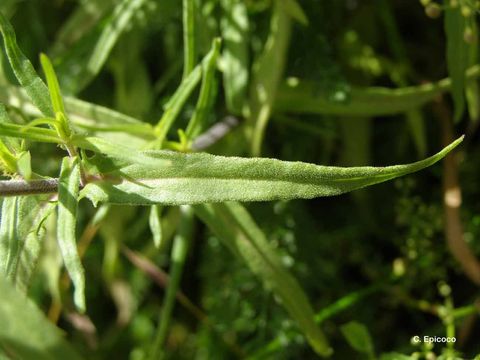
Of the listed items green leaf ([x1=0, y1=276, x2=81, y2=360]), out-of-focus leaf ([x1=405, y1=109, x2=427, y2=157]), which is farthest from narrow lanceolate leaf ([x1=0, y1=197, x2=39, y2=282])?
out-of-focus leaf ([x1=405, y1=109, x2=427, y2=157])

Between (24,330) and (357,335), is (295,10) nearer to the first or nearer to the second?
(357,335)

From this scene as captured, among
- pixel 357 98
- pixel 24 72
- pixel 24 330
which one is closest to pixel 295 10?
pixel 357 98

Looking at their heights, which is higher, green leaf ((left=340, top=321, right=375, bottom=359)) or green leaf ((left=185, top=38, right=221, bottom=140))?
green leaf ((left=185, top=38, right=221, bottom=140))

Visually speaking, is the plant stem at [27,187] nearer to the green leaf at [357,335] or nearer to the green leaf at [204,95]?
the green leaf at [204,95]

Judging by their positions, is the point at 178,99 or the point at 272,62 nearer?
the point at 178,99

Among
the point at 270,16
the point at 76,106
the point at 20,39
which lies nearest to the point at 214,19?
the point at 270,16

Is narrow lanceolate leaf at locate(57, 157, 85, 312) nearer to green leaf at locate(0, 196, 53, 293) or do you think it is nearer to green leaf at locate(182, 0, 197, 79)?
green leaf at locate(0, 196, 53, 293)
